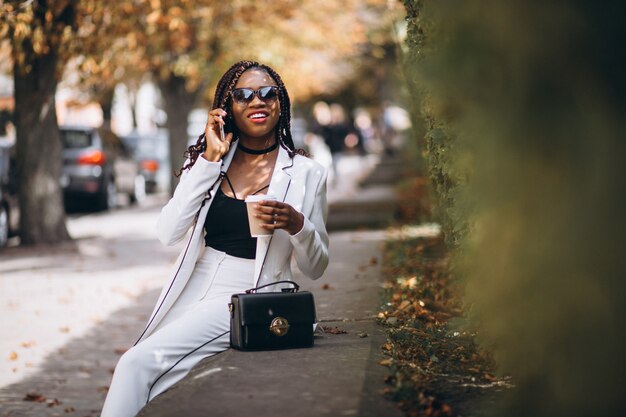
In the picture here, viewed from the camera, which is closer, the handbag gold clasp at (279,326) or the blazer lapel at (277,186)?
the handbag gold clasp at (279,326)

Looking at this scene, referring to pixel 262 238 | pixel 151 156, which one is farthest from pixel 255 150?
pixel 151 156

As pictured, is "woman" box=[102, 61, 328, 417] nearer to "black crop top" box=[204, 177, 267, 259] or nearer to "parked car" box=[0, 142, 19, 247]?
"black crop top" box=[204, 177, 267, 259]

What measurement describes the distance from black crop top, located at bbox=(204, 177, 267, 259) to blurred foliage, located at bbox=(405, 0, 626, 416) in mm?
1742

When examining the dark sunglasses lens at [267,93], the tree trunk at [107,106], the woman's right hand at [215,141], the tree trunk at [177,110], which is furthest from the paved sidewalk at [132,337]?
the tree trunk at [107,106]

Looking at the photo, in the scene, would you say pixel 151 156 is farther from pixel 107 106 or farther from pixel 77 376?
pixel 77 376

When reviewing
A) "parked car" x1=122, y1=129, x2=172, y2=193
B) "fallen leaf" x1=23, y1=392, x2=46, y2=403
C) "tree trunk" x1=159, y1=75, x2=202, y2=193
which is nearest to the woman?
"fallen leaf" x1=23, y1=392, x2=46, y2=403

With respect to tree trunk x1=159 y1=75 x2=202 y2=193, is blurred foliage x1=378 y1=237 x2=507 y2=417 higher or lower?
lower

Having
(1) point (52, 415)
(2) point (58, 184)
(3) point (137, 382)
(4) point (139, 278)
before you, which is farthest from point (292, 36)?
(3) point (137, 382)

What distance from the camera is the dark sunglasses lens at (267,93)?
5.10 m

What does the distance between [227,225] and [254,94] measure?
2.13 ft

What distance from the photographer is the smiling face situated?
5105mm

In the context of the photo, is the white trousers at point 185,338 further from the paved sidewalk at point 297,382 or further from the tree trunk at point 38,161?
the tree trunk at point 38,161

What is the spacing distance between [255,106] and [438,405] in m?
1.86

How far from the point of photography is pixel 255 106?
510 cm
